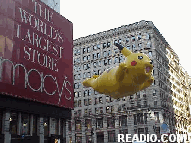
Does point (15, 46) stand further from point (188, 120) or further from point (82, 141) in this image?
point (188, 120)

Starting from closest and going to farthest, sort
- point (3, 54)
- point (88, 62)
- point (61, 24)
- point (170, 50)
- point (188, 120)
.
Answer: point (3, 54) → point (61, 24) → point (88, 62) → point (170, 50) → point (188, 120)

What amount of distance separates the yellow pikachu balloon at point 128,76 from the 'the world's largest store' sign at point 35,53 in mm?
11507

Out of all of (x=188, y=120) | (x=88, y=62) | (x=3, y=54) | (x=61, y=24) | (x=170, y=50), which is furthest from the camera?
(x=188, y=120)

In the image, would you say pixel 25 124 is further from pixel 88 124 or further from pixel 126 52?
pixel 88 124

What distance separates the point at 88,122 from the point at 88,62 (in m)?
16.4

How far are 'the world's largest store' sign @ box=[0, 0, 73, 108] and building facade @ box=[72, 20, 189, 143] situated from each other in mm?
31696

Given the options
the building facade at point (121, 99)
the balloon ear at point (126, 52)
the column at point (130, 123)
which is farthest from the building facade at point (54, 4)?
the column at point (130, 123)

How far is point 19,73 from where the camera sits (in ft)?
86.1

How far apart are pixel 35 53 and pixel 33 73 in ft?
7.67

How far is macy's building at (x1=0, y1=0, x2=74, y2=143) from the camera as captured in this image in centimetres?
2542

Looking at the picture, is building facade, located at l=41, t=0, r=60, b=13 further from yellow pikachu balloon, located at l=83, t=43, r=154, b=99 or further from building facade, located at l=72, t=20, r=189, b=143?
building facade, located at l=72, t=20, r=189, b=143

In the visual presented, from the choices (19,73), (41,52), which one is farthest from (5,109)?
(41,52)

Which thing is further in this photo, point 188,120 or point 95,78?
point 188,120

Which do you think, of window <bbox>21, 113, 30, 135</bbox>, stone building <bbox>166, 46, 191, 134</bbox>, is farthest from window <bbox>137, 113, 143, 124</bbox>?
window <bbox>21, 113, 30, 135</bbox>
